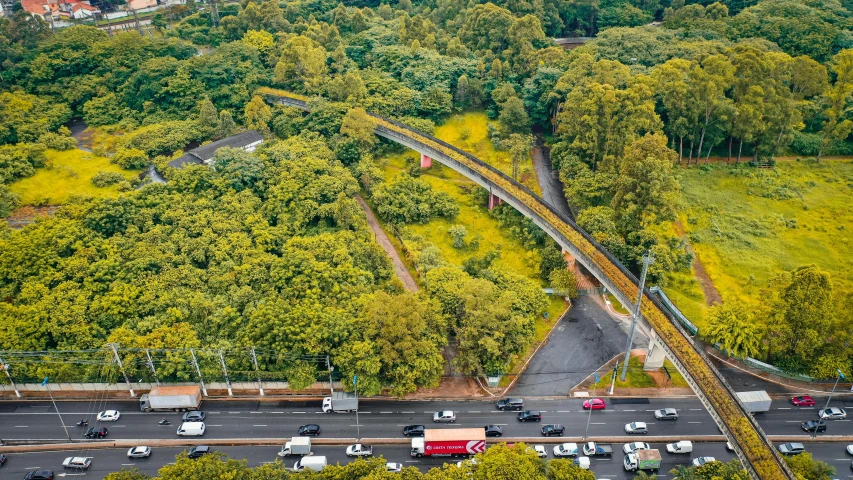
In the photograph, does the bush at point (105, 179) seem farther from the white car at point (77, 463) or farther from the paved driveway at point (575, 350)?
the paved driveway at point (575, 350)

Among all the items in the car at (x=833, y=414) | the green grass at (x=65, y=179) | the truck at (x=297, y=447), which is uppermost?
the green grass at (x=65, y=179)

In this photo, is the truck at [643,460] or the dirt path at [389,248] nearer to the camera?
the truck at [643,460]

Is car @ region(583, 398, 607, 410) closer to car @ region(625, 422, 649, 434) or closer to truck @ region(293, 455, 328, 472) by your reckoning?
car @ region(625, 422, 649, 434)

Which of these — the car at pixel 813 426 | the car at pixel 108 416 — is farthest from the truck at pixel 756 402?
the car at pixel 108 416

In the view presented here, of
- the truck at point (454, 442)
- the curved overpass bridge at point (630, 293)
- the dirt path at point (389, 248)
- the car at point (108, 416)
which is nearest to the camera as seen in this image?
the curved overpass bridge at point (630, 293)

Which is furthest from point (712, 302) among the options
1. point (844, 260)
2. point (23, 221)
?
point (23, 221)

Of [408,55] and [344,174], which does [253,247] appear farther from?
[408,55]

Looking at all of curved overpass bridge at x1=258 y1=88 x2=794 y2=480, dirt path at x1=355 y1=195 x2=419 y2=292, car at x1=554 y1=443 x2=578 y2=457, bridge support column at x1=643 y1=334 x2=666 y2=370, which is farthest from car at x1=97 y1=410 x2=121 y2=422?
bridge support column at x1=643 y1=334 x2=666 y2=370
